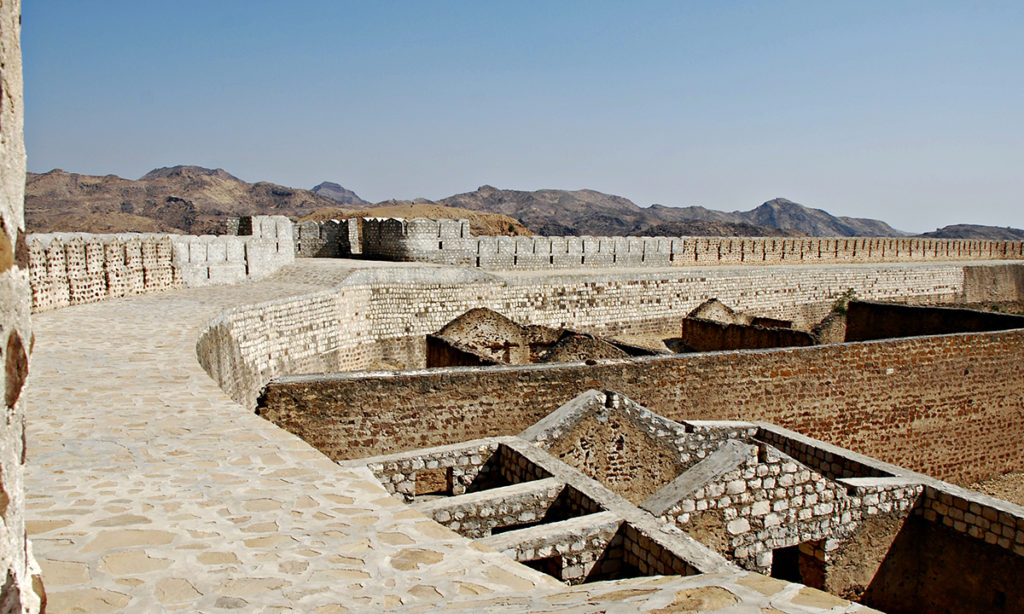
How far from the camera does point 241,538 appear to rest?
2.93m

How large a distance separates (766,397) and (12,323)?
27.3 feet

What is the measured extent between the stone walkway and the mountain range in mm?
29041

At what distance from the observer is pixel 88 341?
704 centimetres

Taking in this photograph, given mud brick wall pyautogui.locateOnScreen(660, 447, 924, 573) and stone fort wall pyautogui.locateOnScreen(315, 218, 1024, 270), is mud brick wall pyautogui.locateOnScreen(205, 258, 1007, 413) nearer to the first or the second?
stone fort wall pyautogui.locateOnScreen(315, 218, 1024, 270)

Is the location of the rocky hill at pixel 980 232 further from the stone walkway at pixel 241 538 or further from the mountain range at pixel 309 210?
the stone walkway at pixel 241 538

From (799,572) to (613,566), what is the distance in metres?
2.31

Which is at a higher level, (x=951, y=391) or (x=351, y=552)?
(x=351, y=552)

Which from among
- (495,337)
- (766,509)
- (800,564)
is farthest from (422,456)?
(495,337)

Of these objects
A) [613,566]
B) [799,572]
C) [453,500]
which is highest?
[453,500]

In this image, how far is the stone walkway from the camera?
2.50 metres

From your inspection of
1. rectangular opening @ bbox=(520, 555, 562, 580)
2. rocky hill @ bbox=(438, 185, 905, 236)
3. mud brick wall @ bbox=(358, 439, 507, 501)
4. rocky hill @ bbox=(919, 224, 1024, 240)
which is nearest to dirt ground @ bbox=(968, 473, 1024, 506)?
mud brick wall @ bbox=(358, 439, 507, 501)

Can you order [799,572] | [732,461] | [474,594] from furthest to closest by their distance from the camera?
[799,572] < [732,461] < [474,594]

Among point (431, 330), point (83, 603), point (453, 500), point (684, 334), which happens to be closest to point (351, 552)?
point (83, 603)

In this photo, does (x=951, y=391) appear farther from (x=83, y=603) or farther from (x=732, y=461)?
(x=83, y=603)
